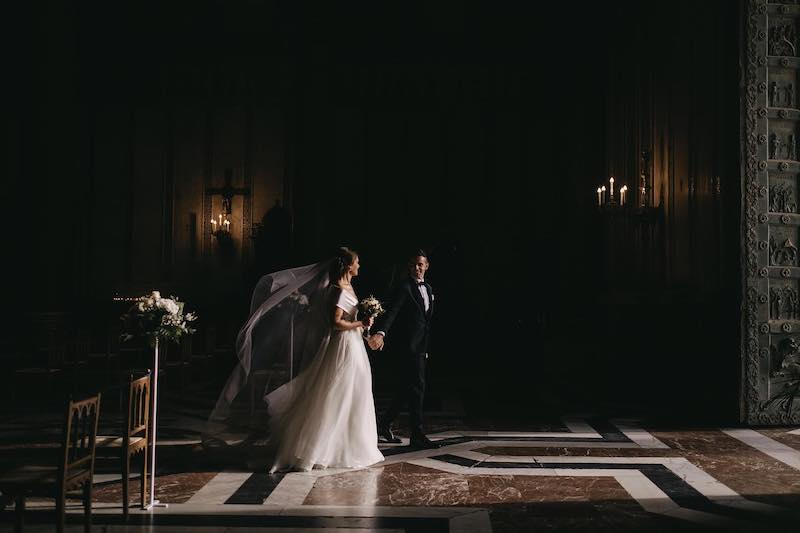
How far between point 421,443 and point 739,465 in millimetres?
2569

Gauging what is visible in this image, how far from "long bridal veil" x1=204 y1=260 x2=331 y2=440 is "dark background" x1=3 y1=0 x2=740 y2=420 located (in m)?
7.05

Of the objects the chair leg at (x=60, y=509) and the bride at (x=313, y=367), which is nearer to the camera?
the chair leg at (x=60, y=509)

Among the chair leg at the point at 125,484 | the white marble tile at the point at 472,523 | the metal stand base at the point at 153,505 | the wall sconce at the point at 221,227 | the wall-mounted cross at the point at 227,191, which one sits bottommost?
the metal stand base at the point at 153,505

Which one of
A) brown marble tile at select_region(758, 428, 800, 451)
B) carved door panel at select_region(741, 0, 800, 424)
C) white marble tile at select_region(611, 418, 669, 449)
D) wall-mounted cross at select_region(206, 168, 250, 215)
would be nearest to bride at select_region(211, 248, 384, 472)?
white marble tile at select_region(611, 418, 669, 449)

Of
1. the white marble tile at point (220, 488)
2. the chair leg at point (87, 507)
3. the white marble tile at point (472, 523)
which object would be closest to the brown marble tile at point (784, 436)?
the white marble tile at point (472, 523)

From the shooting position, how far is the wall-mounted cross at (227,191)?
13.5 metres

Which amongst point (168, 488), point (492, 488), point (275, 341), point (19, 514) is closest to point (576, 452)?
point (492, 488)

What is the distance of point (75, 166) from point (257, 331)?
32.9ft

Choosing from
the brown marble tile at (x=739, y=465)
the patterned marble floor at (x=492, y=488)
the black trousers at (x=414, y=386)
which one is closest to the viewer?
the patterned marble floor at (x=492, y=488)

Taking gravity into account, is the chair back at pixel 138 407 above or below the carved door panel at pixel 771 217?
below

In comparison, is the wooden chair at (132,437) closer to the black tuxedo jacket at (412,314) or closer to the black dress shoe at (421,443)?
the black tuxedo jacket at (412,314)

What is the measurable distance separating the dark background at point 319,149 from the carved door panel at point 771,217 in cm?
493

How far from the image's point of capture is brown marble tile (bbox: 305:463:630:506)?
13.8 ft

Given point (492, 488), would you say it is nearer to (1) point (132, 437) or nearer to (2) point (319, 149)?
(1) point (132, 437)
